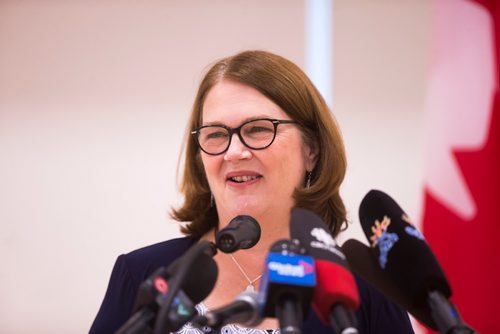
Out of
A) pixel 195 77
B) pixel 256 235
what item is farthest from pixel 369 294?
pixel 195 77

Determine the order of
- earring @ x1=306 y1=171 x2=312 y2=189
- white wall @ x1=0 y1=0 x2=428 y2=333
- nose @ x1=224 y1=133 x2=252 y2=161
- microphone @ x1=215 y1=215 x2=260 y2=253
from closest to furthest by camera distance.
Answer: microphone @ x1=215 y1=215 x2=260 y2=253 → nose @ x1=224 y1=133 x2=252 y2=161 → earring @ x1=306 y1=171 x2=312 y2=189 → white wall @ x1=0 y1=0 x2=428 y2=333

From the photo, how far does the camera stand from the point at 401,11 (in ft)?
9.86

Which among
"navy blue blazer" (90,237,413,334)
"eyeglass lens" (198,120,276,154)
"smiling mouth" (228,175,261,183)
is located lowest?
"navy blue blazer" (90,237,413,334)

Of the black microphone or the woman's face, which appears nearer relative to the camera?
the black microphone

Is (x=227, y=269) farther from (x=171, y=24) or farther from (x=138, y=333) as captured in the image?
(x=171, y=24)

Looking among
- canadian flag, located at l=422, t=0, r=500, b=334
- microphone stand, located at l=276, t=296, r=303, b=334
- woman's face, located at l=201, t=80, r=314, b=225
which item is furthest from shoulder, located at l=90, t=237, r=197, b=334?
canadian flag, located at l=422, t=0, r=500, b=334

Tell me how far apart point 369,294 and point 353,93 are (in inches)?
59.2

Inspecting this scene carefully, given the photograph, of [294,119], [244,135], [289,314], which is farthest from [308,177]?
[289,314]

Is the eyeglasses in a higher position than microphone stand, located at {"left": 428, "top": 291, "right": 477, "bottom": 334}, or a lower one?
higher

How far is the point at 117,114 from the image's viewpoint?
301 cm

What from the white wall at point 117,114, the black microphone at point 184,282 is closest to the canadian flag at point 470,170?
the white wall at point 117,114

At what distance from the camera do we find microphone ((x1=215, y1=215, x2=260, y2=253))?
3.48 ft

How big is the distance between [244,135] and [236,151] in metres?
0.07

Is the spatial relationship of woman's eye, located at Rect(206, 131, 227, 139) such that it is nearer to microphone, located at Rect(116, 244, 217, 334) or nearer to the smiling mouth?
the smiling mouth
